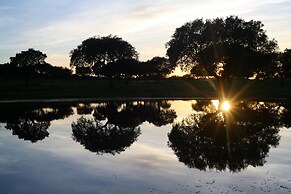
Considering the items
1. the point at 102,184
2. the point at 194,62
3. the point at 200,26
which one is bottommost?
the point at 102,184

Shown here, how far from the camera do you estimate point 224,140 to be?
Result: 24.9 metres

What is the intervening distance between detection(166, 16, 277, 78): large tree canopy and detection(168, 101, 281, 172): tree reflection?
38886 mm

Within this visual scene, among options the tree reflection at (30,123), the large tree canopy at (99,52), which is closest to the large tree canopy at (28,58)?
the large tree canopy at (99,52)

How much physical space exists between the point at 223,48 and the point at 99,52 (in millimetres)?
35625

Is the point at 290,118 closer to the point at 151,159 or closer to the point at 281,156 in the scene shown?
the point at 281,156

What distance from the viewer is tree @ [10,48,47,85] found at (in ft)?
389

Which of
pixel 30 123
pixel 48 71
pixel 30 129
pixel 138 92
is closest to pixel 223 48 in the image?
pixel 138 92

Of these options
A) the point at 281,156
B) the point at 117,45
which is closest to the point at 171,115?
the point at 281,156

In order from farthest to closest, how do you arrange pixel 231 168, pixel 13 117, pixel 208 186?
pixel 13 117 → pixel 231 168 → pixel 208 186

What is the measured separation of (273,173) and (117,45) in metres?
86.7

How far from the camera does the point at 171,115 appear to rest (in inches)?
1652

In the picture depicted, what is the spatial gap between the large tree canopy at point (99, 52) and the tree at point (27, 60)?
2035cm

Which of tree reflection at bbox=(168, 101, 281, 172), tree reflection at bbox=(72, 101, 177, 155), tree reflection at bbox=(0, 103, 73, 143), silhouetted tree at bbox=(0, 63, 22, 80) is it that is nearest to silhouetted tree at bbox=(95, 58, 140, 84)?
silhouetted tree at bbox=(0, 63, 22, 80)

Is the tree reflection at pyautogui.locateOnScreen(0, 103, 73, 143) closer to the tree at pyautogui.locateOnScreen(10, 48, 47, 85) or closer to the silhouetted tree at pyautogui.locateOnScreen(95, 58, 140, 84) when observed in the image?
the silhouetted tree at pyautogui.locateOnScreen(95, 58, 140, 84)
